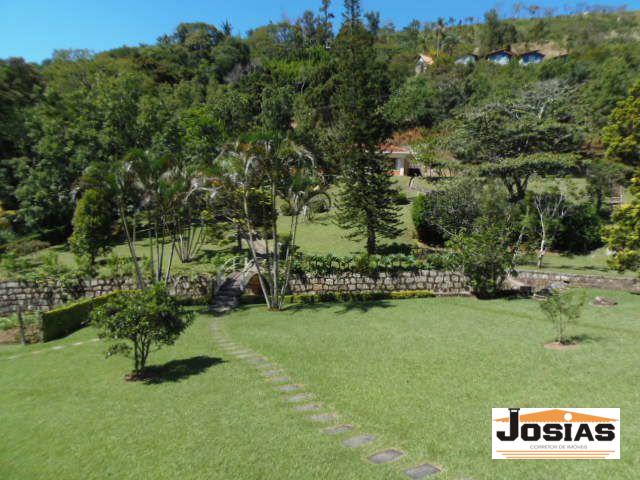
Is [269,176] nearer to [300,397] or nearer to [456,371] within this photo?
[300,397]

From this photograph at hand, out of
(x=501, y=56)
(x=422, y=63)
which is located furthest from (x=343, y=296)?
(x=501, y=56)

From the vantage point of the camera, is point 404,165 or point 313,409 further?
point 404,165

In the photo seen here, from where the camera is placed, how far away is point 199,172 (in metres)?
16.9

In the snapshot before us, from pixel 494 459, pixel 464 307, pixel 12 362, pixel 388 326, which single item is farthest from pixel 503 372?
pixel 12 362

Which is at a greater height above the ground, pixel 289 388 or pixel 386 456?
pixel 386 456

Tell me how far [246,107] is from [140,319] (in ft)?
132

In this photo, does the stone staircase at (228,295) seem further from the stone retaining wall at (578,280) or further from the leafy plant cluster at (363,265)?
the stone retaining wall at (578,280)

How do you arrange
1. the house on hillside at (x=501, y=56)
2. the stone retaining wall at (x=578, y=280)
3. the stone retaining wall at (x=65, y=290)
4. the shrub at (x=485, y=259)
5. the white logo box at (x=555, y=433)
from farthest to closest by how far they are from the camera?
1. the house on hillside at (x=501, y=56)
2. the stone retaining wall at (x=578, y=280)
3. the stone retaining wall at (x=65, y=290)
4. the shrub at (x=485, y=259)
5. the white logo box at (x=555, y=433)

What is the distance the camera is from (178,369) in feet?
31.3

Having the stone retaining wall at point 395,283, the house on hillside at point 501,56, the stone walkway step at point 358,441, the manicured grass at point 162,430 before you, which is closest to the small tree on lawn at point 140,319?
the manicured grass at point 162,430

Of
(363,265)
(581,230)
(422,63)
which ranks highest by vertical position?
(422,63)

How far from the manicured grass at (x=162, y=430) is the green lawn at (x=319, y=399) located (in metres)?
0.02

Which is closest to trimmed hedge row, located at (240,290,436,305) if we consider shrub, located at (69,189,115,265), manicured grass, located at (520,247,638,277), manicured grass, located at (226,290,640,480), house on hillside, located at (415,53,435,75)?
manicured grass, located at (226,290,640,480)

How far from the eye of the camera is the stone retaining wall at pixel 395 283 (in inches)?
727
